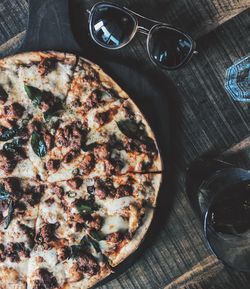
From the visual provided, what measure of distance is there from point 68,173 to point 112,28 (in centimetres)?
70

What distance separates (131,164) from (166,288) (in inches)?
25.8

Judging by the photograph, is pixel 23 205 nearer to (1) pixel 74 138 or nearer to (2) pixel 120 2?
(1) pixel 74 138

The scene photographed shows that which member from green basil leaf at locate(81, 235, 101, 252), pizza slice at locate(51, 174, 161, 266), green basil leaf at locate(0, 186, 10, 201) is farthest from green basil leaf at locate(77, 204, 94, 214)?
green basil leaf at locate(0, 186, 10, 201)

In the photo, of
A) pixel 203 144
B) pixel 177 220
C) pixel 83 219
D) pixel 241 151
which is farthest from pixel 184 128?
pixel 83 219

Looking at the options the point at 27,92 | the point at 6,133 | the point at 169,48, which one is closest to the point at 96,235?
the point at 6,133

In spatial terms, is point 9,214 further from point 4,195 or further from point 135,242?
point 135,242

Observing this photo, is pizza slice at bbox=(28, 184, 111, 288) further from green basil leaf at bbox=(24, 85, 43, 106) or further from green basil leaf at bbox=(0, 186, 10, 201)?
green basil leaf at bbox=(24, 85, 43, 106)

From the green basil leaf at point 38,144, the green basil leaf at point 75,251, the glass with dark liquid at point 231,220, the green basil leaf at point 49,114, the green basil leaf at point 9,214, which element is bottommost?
the glass with dark liquid at point 231,220

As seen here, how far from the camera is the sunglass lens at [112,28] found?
229cm

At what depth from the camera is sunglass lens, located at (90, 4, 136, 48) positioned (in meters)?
2.29

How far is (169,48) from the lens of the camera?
7.58ft

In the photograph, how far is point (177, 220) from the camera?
8.02 feet

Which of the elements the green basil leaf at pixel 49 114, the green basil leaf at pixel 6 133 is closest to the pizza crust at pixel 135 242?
the green basil leaf at pixel 49 114

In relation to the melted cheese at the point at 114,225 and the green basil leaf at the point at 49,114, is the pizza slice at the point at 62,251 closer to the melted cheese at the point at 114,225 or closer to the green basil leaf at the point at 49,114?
the melted cheese at the point at 114,225
